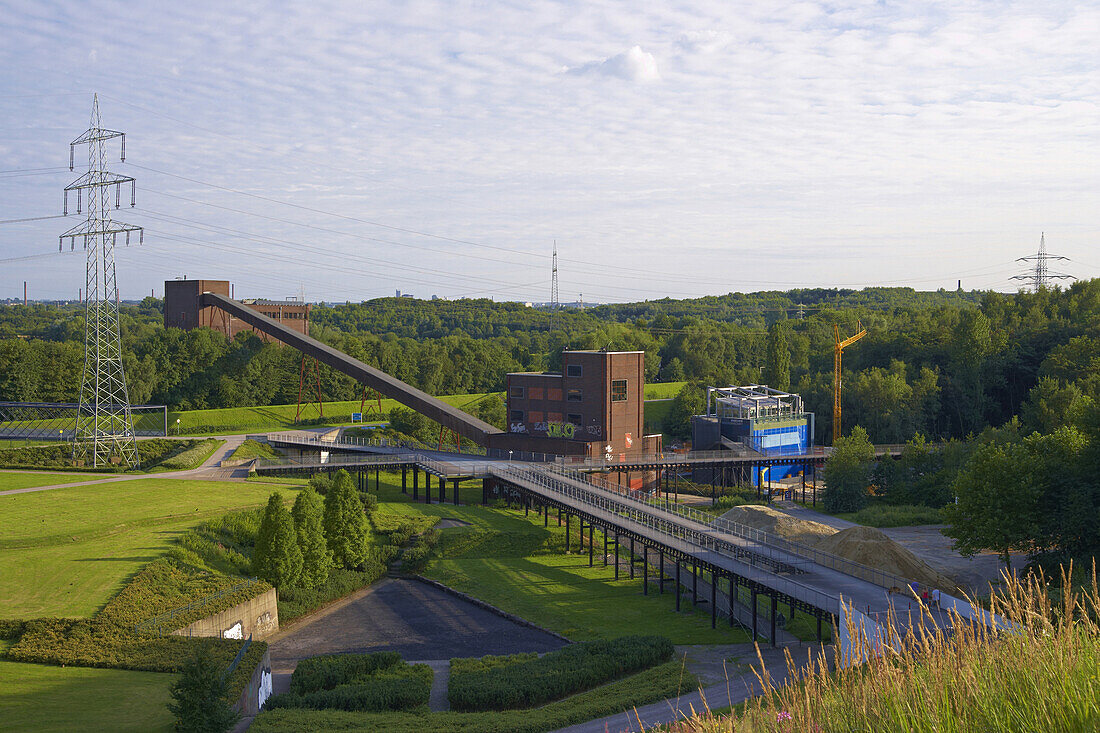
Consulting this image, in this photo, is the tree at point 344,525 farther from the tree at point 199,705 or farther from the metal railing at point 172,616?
the tree at point 199,705

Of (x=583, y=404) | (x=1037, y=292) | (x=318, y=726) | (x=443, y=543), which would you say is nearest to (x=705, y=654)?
(x=318, y=726)

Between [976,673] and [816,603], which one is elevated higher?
[976,673]

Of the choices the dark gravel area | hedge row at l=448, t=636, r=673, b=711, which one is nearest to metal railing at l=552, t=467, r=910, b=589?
hedge row at l=448, t=636, r=673, b=711

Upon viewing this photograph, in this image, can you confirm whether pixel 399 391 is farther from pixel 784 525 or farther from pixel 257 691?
pixel 257 691

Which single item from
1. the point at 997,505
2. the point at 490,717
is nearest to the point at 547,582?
the point at 490,717

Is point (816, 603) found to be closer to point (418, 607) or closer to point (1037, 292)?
point (418, 607)

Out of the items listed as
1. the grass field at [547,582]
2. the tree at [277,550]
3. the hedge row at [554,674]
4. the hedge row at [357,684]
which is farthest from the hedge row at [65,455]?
the hedge row at [554,674]
